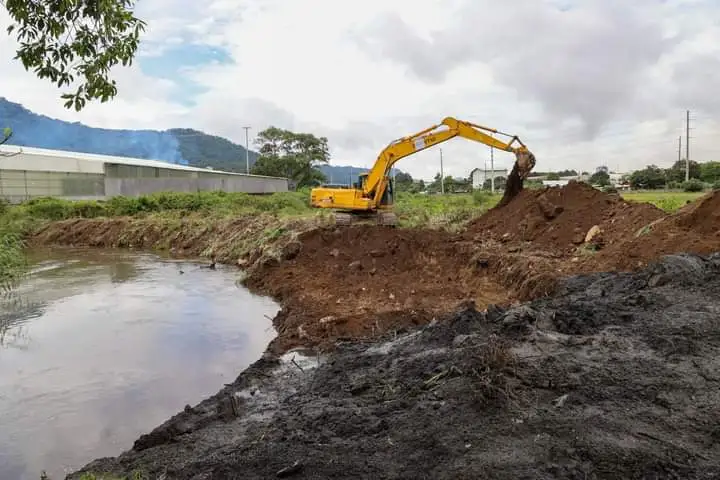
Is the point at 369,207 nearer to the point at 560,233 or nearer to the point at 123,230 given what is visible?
the point at 560,233

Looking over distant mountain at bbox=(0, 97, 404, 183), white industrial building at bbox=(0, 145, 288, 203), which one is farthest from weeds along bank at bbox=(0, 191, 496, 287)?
distant mountain at bbox=(0, 97, 404, 183)

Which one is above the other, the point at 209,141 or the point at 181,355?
the point at 209,141

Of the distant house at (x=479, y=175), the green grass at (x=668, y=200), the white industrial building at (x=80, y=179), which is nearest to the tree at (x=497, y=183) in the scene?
the distant house at (x=479, y=175)

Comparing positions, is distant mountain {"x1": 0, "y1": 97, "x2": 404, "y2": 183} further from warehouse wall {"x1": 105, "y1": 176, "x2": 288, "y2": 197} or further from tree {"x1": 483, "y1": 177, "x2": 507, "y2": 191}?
tree {"x1": 483, "y1": 177, "x2": 507, "y2": 191}

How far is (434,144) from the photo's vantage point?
1506cm

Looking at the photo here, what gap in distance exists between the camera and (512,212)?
15.3 m

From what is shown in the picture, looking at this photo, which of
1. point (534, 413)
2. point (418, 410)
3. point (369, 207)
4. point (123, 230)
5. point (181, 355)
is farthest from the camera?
point (123, 230)

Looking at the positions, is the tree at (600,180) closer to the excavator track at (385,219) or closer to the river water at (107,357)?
the excavator track at (385,219)

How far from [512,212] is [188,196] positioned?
65.9 feet

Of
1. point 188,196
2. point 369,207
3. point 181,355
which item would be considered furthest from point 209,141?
point 181,355

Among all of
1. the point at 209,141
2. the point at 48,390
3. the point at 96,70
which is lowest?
the point at 48,390

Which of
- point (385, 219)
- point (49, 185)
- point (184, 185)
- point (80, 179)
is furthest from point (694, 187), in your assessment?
point (49, 185)

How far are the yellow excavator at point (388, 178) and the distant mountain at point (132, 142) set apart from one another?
1112 inches

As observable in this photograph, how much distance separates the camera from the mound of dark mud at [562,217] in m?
11.7
